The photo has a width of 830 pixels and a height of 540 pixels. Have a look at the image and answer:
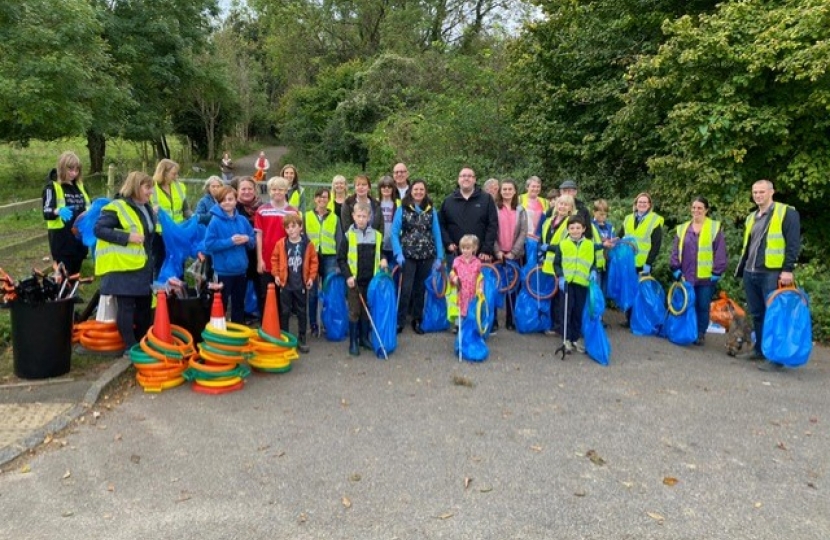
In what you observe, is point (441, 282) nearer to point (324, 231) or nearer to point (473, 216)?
point (473, 216)

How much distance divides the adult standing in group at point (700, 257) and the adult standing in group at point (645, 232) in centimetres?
33

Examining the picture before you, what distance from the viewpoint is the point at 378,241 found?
22.9 ft

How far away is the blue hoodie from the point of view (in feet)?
21.7

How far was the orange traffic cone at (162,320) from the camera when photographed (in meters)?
5.78

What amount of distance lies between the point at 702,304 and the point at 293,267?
4820mm

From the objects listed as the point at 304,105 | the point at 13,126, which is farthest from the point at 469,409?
the point at 304,105

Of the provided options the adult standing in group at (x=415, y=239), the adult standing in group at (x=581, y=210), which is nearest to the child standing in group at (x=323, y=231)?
the adult standing in group at (x=415, y=239)

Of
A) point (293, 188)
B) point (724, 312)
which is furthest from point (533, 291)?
point (293, 188)

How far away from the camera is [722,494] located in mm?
4156

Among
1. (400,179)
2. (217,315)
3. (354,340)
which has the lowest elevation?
(354,340)

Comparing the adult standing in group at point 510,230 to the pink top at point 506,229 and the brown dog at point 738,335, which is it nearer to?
the pink top at point 506,229

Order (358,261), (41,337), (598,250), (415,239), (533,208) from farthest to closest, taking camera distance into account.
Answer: (533,208)
(415,239)
(598,250)
(358,261)
(41,337)

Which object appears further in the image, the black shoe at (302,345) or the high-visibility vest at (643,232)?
the high-visibility vest at (643,232)

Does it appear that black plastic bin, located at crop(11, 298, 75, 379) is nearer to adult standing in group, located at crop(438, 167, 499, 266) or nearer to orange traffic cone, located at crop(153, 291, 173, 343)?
orange traffic cone, located at crop(153, 291, 173, 343)
